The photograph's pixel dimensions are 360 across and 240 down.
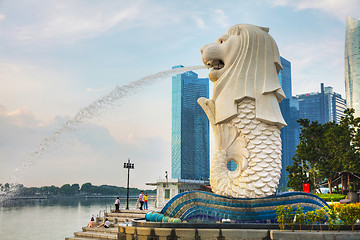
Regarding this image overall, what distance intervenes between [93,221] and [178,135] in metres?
68.3

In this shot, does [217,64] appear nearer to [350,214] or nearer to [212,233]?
[212,233]

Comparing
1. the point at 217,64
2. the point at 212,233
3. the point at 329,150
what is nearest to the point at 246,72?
the point at 217,64

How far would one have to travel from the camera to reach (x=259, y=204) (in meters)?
10.9

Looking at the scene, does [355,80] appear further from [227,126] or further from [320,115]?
[227,126]

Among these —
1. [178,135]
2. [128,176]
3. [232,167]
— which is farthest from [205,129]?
[128,176]

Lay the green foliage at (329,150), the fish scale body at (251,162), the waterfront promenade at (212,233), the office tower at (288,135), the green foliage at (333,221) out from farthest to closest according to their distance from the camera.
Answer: the office tower at (288,135) < the green foliage at (329,150) < the fish scale body at (251,162) < the green foliage at (333,221) < the waterfront promenade at (212,233)

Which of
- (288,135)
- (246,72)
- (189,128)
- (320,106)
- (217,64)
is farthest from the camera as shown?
(320,106)

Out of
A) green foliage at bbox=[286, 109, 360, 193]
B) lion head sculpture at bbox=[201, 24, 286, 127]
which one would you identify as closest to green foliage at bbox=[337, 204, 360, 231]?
lion head sculpture at bbox=[201, 24, 286, 127]

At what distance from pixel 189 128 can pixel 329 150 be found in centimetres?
6264

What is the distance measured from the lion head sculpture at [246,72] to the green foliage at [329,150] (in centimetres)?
1139

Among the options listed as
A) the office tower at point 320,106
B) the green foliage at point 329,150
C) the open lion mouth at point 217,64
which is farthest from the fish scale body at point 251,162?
the office tower at point 320,106

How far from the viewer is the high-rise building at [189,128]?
80812mm

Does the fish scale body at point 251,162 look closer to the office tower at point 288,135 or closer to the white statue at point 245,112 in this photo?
the white statue at point 245,112

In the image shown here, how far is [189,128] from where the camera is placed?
8538 centimetres
